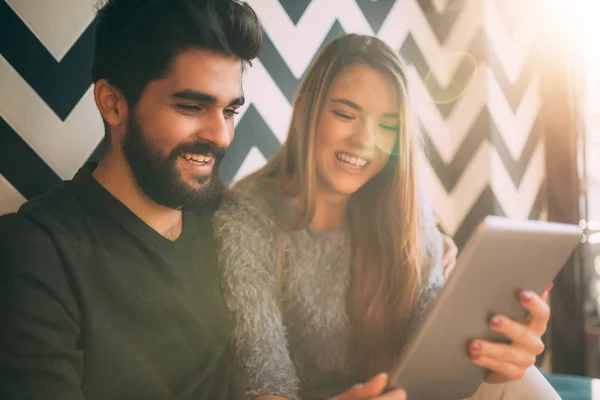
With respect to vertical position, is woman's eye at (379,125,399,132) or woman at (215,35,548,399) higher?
woman's eye at (379,125,399,132)

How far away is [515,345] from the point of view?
0.69 meters

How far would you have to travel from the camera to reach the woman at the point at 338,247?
0.69 metres

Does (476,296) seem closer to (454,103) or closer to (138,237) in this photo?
(138,237)

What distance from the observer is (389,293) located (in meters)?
0.83

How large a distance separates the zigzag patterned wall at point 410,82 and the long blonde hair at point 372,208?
0.18 ft

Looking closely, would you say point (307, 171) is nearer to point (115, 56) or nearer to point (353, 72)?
point (353, 72)

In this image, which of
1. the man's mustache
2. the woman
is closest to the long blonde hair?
the woman

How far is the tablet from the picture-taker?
1.93ft

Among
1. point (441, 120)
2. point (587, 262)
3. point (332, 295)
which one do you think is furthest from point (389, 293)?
point (587, 262)

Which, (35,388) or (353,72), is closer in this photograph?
(35,388)

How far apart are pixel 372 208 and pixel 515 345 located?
0.31 meters

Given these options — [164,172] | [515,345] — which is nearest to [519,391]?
[515,345]

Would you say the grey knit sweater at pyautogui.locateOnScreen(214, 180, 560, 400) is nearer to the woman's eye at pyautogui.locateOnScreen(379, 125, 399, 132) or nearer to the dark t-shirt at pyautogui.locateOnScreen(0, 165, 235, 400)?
the dark t-shirt at pyautogui.locateOnScreen(0, 165, 235, 400)

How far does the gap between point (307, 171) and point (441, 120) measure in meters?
0.50
